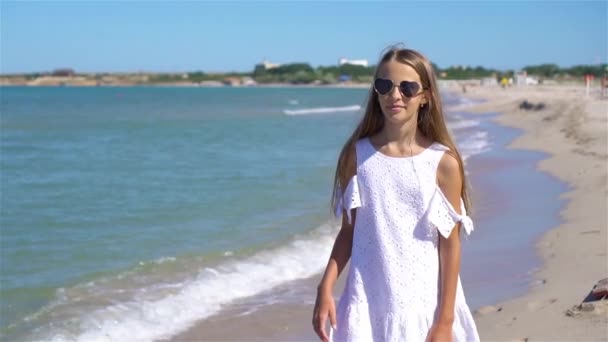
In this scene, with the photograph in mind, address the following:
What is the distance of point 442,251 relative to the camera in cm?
250

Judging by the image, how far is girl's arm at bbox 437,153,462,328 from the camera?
246cm

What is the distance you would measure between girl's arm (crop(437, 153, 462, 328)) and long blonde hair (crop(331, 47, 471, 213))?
0.05 meters

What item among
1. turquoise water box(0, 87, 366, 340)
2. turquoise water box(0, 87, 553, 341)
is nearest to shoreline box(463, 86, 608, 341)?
turquoise water box(0, 87, 553, 341)

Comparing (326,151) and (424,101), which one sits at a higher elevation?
(424,101)

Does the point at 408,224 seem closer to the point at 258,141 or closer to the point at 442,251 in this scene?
the point at 442,251

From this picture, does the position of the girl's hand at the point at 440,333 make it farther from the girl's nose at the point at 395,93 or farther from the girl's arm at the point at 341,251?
the girl's nose at the point at 395,93

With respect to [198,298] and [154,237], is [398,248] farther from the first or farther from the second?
[154,237]

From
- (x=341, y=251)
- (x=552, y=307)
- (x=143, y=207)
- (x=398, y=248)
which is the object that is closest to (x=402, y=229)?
(x=398, y=248)

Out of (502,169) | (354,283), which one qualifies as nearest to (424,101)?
(354,283)

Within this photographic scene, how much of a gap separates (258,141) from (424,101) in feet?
91.5

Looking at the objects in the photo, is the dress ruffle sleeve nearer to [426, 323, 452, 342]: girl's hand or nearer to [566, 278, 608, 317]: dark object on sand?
[426, 323, 452, 342]: girl's hand

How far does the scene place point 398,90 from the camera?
251 centimetres

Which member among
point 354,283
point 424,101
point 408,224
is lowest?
point 354,283

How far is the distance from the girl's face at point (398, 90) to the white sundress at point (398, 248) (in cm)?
15
